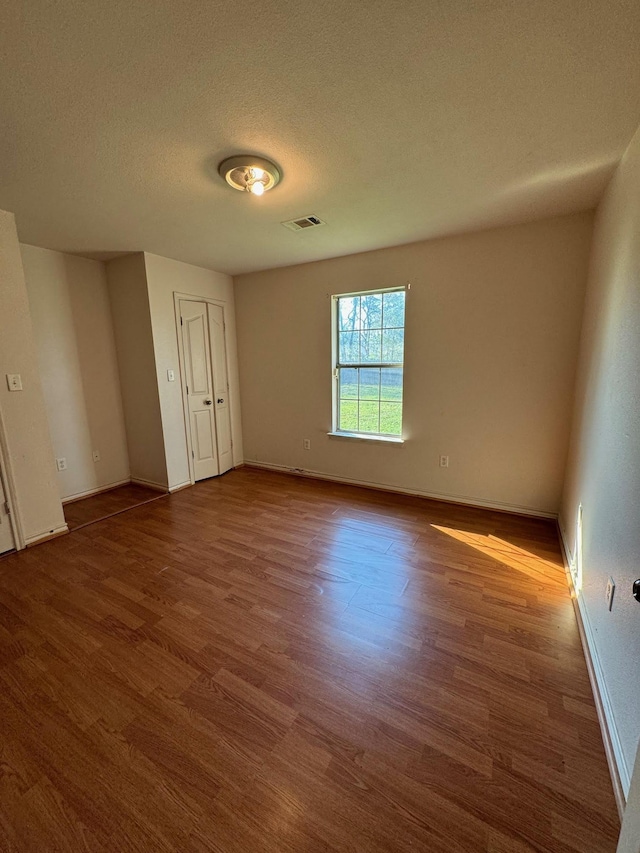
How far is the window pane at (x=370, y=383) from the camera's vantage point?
351 cm

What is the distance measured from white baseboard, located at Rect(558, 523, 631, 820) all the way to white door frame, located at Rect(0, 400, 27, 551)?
356 cm

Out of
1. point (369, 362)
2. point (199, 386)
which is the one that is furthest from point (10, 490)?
point (369, 362)

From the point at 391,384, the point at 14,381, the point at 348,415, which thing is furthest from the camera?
the point at 348,415

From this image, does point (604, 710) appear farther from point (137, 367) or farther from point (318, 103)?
point (137, 367)

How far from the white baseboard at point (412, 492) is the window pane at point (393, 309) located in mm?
1688

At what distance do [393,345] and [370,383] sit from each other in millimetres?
459

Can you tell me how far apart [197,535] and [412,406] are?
2.29 meters

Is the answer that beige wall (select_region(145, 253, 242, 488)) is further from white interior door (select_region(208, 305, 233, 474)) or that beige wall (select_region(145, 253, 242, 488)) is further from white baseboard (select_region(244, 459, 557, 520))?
white baseboard (select_region(244, 459, 557, 520))

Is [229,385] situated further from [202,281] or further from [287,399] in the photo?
[202,281]

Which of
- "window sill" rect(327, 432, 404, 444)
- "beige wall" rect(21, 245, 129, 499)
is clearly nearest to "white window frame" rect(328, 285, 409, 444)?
"window sill" rect(327, 432, 404, 444)

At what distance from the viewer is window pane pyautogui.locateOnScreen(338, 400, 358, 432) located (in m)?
3.74

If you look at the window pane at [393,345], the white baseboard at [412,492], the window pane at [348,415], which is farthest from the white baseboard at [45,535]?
the window pane at [393,345]

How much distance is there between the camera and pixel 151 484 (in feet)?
12.6

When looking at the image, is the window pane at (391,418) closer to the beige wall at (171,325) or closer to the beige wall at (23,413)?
the beige wall at (171,325)
